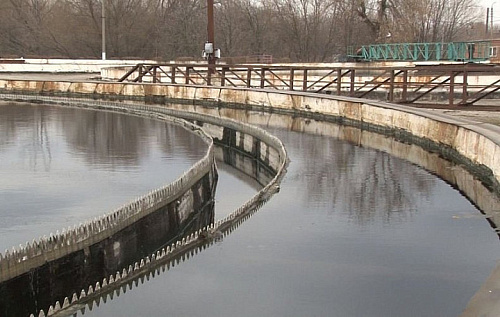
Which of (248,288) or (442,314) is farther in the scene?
(248,288)

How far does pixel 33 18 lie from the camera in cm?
6241

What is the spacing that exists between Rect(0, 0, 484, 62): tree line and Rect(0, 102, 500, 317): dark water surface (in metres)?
44.6

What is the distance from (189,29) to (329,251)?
52210 millimetres

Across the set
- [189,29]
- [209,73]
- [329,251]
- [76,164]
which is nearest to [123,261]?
[329,251]

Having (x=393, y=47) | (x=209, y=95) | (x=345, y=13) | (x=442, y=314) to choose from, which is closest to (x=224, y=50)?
(x=345, y=13)

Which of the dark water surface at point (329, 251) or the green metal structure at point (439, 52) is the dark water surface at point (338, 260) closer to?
the dark water surface at point (329, 251)

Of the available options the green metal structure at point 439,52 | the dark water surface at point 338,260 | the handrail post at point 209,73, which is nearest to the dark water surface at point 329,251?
the dark water surface at point 338,260

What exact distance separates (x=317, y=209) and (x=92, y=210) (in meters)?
2.97

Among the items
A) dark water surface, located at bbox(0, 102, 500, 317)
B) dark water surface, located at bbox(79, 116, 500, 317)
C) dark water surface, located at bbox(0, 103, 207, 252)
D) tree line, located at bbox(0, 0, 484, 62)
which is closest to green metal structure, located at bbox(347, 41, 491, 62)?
tree line, located at bbox(0, 0, 484, 62)

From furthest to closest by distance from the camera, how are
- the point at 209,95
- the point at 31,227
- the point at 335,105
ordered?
the point at 209,95 → the point at 335,105 → the point at 31,227

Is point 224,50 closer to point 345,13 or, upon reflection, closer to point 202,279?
point 345,13

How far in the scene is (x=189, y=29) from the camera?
58.6 metres

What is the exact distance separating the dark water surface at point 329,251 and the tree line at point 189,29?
146 feet

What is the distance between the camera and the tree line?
57344 mm
